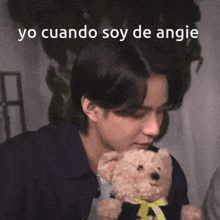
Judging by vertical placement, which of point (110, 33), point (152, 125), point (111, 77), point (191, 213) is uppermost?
point (110, 33)

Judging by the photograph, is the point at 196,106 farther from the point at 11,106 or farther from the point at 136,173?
the point at 11,106

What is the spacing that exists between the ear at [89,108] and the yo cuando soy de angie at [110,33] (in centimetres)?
17

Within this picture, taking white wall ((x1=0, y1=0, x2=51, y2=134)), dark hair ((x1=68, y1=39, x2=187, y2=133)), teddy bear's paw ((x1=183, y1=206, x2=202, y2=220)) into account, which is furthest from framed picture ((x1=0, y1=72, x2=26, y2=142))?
teddy bear's paw ((x1=183, y1=206, x2=202, y2=220))

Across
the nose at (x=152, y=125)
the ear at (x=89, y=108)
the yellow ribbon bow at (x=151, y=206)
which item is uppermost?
the ear at (x=89, y=108)

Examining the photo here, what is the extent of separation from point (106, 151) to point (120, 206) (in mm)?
137

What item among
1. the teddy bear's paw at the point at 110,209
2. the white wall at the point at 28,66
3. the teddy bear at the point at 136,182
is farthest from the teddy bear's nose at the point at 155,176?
the white wall at the point at 28,66

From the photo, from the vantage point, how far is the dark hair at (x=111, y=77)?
1.73 ft

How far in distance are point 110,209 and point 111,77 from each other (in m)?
0.32

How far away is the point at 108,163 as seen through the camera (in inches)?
21.4

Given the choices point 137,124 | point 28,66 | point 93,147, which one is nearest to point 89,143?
point 93,147

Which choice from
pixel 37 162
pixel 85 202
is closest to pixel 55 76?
pixel 37 162

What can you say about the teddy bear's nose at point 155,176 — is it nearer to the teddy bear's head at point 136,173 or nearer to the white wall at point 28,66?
the teddy bear's head at point 136,173

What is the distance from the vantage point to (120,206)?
0.55 meters

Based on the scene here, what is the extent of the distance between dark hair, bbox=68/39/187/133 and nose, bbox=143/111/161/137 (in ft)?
0.14
